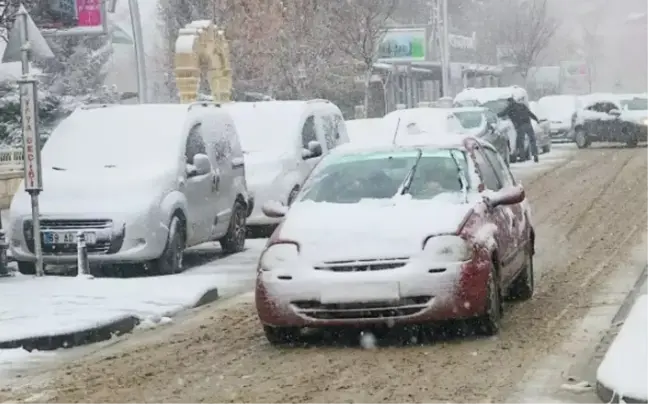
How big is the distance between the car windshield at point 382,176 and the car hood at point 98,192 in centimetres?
357

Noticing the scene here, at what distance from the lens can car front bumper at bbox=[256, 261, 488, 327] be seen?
9.35m

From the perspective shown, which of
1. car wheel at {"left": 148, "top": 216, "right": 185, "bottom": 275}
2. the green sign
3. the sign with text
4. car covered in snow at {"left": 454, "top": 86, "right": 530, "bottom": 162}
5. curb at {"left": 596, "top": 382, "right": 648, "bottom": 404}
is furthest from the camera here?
the green sign

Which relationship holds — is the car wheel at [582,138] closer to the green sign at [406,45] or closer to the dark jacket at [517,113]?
the dark jacket at [517,113]

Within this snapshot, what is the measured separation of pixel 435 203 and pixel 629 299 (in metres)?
2.25

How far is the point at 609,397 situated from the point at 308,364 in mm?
2346

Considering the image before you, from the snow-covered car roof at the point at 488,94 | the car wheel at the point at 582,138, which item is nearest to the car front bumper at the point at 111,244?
the snow-covered car roof at the point at 488,94

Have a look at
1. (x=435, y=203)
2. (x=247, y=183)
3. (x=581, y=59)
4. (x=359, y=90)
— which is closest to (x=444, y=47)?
(x=359, y=90)

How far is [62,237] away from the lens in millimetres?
14211

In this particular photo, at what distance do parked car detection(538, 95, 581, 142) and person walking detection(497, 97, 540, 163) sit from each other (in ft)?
35.0

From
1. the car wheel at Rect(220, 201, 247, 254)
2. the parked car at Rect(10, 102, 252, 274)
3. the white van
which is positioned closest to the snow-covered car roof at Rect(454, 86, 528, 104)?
the white van

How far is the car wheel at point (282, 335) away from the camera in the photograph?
987 cm

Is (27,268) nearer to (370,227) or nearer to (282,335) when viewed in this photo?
(282,335)

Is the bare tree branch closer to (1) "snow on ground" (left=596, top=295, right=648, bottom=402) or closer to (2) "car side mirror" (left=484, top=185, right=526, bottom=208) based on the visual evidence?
(2) "car side mirror" (left=484, top=185, right=526, bottom=208)

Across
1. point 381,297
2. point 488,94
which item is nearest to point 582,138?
point 488,94
